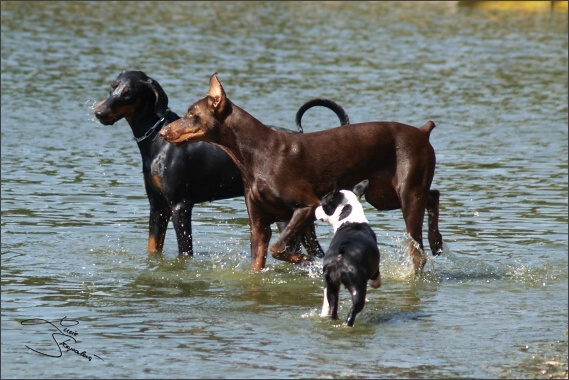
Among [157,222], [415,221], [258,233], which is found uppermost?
[415,221]

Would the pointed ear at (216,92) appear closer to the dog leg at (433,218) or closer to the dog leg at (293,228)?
the dog leg at (293,228)

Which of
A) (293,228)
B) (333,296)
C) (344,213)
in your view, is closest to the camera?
(333,296)

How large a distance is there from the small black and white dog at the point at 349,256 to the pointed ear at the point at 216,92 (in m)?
1.24

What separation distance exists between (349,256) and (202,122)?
2062 millimetres

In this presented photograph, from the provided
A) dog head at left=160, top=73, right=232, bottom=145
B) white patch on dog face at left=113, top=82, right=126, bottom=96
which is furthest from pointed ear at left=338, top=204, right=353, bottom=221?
white patch on dog face at left=113, top=82, right=126, bottom=96

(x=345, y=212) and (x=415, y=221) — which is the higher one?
(x=345, y=212)

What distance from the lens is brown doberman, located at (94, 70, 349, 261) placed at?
416 inches

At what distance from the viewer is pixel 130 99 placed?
422 inches

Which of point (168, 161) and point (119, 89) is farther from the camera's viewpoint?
point (119, 89)

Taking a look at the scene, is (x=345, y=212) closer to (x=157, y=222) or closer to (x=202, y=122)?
(x=202, y=122)

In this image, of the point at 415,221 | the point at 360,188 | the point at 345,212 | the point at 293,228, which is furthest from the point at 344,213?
the point at 415,221

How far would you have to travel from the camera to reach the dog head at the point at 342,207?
8836 millimetres

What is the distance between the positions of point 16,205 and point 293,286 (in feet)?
14.1

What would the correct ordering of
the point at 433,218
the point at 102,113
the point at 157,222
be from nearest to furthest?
the point at 433,218 < the point at 102,113 < the point at 157,222
